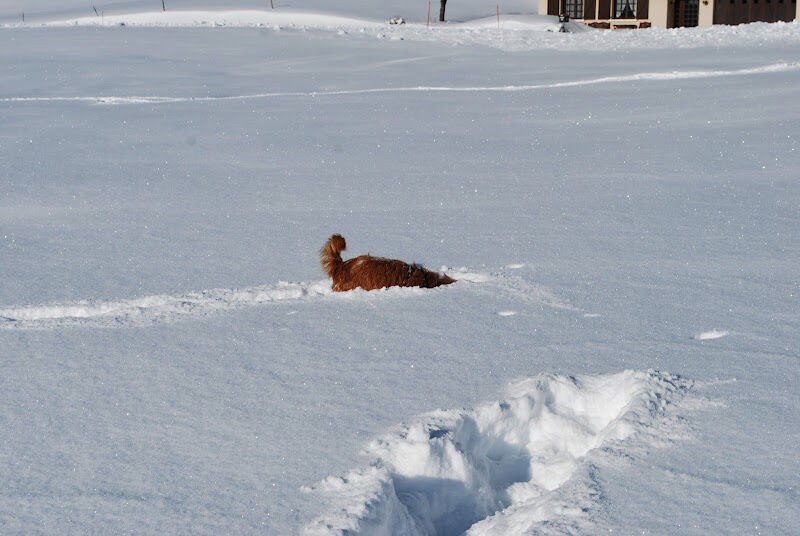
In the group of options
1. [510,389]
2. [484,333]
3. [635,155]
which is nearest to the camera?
[510,389]

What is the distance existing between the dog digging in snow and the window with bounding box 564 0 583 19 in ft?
113

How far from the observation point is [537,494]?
2484 millimetres

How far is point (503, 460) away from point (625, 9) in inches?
A: 1378

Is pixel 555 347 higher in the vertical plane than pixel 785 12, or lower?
lower

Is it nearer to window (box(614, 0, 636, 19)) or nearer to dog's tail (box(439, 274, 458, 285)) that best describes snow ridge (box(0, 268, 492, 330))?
dog's tail (box(439, 274, 458, 285))

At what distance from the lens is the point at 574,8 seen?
121ft

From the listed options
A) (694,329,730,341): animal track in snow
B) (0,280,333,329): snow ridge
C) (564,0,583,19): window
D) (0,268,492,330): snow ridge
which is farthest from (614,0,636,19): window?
(694,329,730,341): animal track in snow

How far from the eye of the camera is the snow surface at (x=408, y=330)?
2.25 metres

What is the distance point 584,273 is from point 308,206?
224 centimetres

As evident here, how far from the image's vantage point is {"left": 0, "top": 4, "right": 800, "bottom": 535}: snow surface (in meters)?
2.25

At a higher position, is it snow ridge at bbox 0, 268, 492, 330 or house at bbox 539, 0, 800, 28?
house at bbox 539, 0, 800, 28

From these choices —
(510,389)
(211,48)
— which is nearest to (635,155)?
(510,389)

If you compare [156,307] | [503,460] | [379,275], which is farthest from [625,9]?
[503,460]

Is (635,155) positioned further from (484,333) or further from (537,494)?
(537,494)
